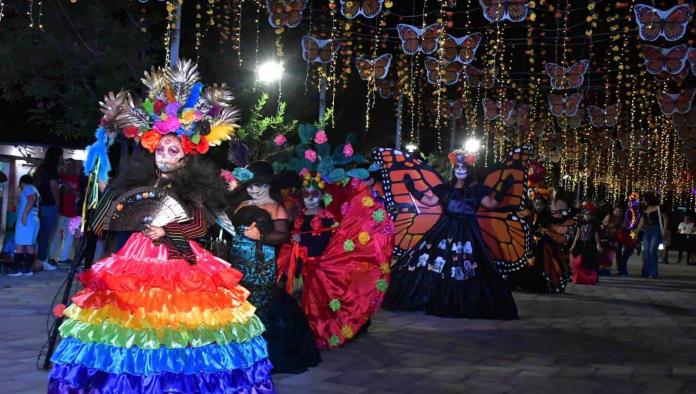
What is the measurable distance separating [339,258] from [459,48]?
29.7 ft

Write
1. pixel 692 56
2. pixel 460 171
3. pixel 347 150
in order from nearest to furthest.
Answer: pixel 347 150 < pixel 460 171 < pixel 692 56

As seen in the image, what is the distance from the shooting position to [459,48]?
15.9 meters

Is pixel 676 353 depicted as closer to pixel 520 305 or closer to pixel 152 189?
pixel 520 305

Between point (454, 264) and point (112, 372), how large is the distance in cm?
650

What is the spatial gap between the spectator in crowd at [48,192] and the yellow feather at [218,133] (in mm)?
7454

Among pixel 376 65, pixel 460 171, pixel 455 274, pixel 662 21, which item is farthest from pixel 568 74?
pixel 455 274

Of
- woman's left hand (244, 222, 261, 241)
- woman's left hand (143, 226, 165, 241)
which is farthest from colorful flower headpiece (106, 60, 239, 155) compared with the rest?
woman's left hand (244, 222, 261, 241)

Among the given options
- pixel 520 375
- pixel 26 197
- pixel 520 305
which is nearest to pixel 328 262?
pixel 520 375

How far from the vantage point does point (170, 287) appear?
4.45 m

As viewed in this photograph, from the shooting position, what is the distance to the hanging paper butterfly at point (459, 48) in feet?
51.8

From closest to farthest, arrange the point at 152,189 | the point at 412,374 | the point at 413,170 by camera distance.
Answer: the point at 152,189, the point at 412,374, the point at 413,170

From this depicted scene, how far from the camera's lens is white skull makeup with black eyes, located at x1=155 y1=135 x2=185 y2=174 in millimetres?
4902

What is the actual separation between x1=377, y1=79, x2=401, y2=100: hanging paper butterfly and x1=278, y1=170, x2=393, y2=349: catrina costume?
13.7 metres

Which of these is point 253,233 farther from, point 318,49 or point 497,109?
point 497,109
